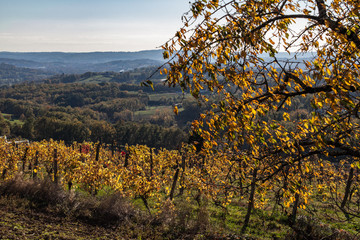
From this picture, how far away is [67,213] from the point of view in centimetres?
1023

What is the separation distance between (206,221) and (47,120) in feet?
278

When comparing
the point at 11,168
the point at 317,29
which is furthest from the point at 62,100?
the point at 317,29

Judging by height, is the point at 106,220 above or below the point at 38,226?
below

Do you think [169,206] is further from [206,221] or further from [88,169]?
[88,169]

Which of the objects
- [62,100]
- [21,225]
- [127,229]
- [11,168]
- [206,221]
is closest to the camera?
[21,225]

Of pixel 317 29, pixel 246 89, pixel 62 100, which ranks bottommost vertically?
pixel 62 100

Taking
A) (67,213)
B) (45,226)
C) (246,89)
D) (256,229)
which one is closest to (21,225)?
(45,226)

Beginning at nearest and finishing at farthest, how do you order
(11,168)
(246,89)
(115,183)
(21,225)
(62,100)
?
1. (246,89)
2. (21,225)
3. (115,183)
4. (11,168)
5. (62,100)

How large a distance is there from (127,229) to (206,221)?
10.4 feet

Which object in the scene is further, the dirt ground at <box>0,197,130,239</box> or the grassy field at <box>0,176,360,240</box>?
the grassy field at <box>0,176,360,240</box>

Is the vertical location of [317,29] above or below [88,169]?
above

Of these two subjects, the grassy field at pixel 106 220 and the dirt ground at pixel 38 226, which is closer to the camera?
the dirt ground at pixel 38 226

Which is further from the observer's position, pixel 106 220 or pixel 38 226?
pixel 106 220

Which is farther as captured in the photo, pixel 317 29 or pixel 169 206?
pixel 169 206
